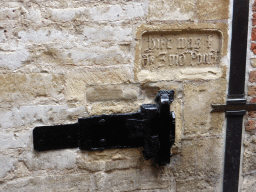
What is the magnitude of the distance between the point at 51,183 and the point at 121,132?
504mm

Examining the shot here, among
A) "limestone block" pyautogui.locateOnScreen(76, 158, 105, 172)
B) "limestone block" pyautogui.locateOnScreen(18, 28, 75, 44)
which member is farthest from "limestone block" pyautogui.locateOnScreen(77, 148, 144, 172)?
"limestone block" pyautogui.locateOnScreen(18, 28, 75, 44)

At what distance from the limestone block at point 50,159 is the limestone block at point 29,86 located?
31cm

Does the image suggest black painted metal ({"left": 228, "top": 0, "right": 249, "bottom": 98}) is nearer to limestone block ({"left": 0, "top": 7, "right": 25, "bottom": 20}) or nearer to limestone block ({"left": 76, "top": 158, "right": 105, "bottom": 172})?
limestone block ({"left": 76, "top": 158, "right": 105, "bottom": 172})

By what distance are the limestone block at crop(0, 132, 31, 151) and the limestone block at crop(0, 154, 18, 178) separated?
0.18ft

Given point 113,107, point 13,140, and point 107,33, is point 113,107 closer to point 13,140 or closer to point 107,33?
point 107,33

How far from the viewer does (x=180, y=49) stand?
51.5 inches

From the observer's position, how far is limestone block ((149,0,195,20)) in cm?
124

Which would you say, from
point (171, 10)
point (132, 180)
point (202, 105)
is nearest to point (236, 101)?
point (202, 105)

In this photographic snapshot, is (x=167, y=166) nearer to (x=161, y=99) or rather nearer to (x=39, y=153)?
(x=161, y=99)

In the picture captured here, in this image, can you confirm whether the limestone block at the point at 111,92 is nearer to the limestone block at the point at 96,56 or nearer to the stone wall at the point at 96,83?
the stone wall at the point at 96,83

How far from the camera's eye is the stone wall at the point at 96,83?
1177 mm

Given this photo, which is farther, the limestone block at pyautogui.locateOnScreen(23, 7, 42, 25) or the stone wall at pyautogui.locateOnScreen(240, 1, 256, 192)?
the stone wall at pyautogui.locateOnScreen(240, 1, 256, 192)

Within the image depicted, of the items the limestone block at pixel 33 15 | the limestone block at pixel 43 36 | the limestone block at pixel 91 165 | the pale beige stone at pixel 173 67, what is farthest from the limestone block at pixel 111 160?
the limestone block at pixel 33 15

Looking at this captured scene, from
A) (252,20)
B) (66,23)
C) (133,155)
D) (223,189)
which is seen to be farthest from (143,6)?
(223,189)
